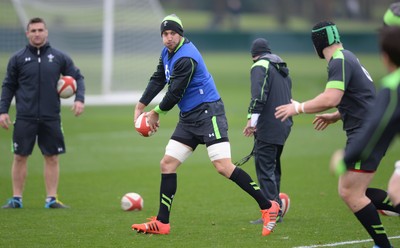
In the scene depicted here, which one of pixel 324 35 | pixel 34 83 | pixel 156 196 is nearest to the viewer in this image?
pixel 324 35

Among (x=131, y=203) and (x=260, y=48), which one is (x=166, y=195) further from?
(x=260, y=48)

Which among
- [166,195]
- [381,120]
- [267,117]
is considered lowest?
[166,195]

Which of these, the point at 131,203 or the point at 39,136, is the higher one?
the point at 39,136

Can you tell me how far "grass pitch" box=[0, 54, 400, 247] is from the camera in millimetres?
8695

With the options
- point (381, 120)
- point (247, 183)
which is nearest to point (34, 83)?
point (247, 183)

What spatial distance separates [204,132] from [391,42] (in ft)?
11.2

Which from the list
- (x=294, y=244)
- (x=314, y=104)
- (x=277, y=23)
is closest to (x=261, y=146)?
(x=294, y=244)

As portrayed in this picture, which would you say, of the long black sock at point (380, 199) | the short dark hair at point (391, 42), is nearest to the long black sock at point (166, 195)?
the long black sock at point (380, 199)

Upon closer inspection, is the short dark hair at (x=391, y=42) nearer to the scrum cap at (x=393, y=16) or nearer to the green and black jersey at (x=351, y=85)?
the green and black jersey at (x=351, y=85)

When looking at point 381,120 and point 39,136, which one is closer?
point 381,120

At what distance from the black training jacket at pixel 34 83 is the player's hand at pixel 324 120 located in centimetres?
410

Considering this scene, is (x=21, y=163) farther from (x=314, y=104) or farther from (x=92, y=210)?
(x=314, y=104)

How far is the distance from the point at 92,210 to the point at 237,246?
313 centimetres

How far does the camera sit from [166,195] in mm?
8891
